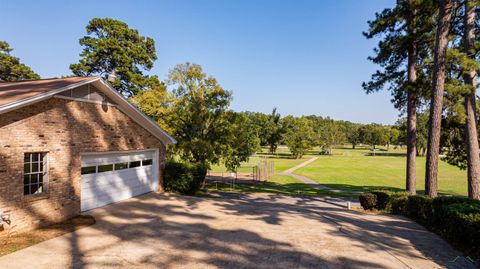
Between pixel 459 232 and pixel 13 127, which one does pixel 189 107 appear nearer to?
pixel 13 127

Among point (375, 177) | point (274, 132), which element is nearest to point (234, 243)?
point (375, 177)

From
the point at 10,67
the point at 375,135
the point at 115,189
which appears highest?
the point at 10,67

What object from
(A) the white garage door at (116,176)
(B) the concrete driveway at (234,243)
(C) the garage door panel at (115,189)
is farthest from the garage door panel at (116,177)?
(B) the concrete driveway at (234,243)

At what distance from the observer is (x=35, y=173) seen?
9.08 metres

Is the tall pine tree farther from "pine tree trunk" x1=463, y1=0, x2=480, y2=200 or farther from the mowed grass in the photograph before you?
the mowed grass

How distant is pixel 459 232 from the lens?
808 cm

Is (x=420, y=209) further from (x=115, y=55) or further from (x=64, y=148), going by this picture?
(x=115, y=55)

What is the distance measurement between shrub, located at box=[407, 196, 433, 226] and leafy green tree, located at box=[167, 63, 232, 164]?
40.8 feet

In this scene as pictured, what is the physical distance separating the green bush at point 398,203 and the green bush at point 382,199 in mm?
161

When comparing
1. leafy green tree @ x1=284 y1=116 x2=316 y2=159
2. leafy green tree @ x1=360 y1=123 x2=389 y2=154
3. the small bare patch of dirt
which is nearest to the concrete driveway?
the small bare patch of dirt

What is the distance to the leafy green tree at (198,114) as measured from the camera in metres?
20.2

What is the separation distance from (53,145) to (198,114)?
37.1ft

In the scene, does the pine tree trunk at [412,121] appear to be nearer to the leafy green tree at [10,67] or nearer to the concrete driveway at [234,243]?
the concrete driveway at [234,243]

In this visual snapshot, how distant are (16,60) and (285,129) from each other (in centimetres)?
5701
